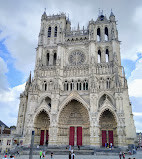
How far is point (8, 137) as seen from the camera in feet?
98.1

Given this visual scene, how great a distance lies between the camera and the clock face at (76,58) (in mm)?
35000

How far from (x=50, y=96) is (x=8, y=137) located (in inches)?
421

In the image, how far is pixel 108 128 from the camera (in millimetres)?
29266

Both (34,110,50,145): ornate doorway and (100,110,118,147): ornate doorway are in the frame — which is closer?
(100,110,118,147): ornate doorway

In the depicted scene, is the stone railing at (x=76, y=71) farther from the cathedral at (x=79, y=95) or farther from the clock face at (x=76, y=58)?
the clock face at (x=76, y=58)

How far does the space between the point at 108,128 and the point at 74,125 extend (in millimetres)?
6254

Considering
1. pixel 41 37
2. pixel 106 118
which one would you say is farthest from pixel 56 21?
pixel 106 118

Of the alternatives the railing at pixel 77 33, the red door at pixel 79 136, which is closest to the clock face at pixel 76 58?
the railing at pixel 77 33

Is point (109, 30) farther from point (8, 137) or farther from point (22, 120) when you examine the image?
point (8, 137)

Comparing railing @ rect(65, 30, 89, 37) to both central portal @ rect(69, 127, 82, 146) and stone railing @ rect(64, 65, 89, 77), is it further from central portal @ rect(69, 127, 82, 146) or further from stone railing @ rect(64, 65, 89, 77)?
central portal @ rect(69, 127, 82, 146)

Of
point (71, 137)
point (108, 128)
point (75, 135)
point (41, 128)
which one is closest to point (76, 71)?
point (75, 135)

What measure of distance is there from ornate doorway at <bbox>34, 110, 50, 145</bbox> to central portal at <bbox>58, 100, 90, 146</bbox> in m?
3.21

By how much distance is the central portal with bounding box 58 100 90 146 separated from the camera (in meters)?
29.4

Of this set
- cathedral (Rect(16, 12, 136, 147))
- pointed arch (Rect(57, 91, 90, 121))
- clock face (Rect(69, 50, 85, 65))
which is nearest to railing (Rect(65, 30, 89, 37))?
cathedral (Rect(16, 12, 136, 147))
